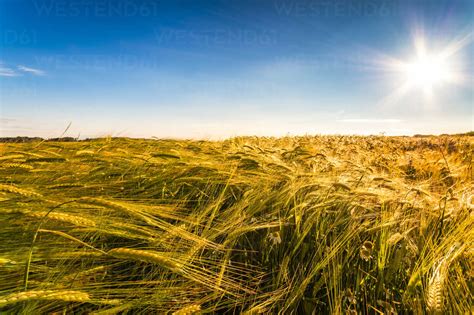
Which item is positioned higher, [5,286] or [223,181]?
[223,181]

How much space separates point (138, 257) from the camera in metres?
0.78

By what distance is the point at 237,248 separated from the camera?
1494 mm

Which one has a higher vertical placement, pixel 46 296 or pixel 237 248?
pixel 46 296

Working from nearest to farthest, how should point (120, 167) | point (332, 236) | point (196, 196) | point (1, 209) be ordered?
1. point (1, 209)
2. point (332, 236)
3. point (196, 196)
4. point (120, 167)

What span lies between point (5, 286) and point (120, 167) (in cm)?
142

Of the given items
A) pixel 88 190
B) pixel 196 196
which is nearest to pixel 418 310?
pixel 196 196

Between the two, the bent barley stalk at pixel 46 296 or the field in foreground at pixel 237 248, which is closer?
the bent barley stalk at pixel 46 296

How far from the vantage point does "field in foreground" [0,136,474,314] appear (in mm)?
979

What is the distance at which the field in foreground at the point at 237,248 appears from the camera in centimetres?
98

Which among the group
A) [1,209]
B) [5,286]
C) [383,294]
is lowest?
[383,294]

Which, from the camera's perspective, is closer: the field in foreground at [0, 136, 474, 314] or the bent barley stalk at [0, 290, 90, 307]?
the bent barley stalk at [0, 290, 90, 307]

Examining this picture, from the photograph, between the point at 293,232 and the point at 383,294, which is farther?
the point at 293,232

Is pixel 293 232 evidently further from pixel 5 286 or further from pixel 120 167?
pixel 120 167

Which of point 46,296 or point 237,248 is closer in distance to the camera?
point 46,296
